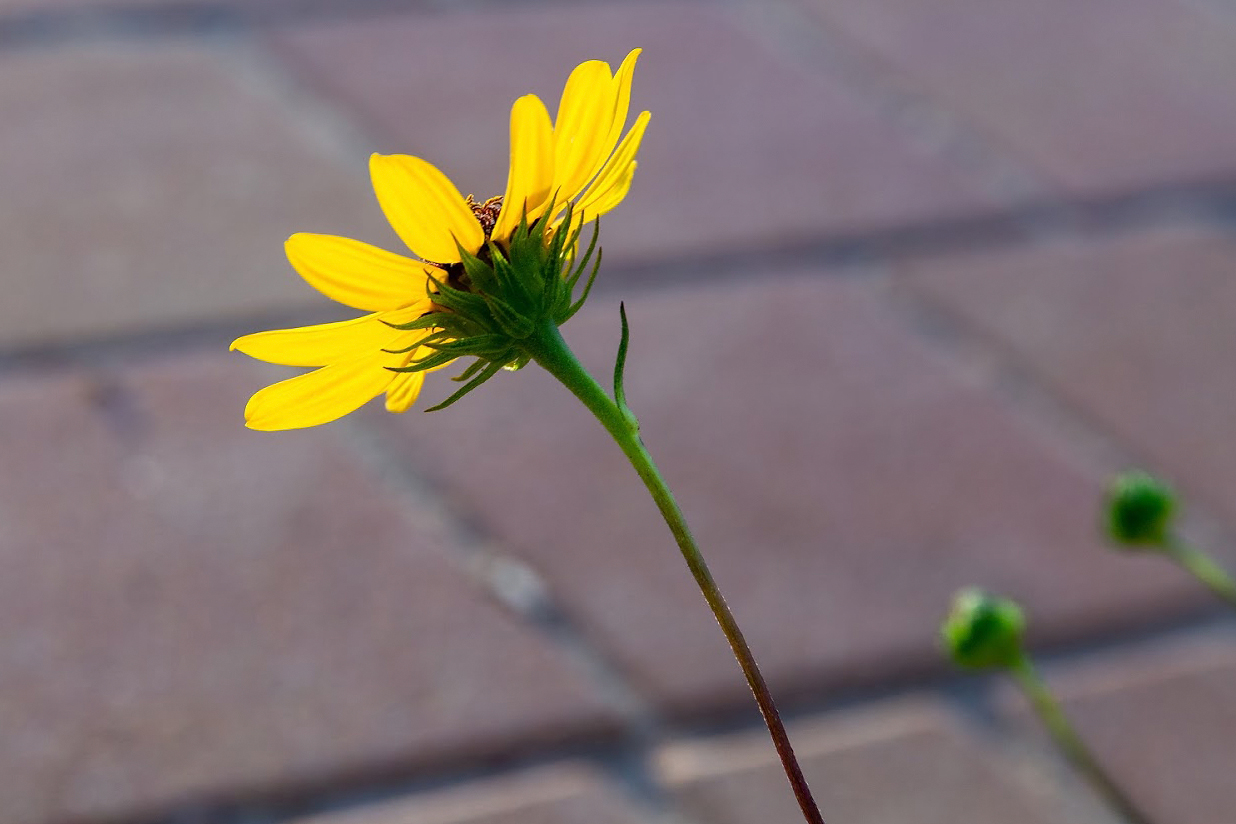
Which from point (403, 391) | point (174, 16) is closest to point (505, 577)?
point (403, 391)

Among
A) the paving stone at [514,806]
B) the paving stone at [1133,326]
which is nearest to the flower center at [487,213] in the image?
the paving stone at [514,806]

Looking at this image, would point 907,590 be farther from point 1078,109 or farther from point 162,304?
point 1078,109

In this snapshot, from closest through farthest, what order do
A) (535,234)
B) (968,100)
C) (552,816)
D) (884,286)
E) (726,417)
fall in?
(535,234), (552,816), (726,417), (884,286), (968,100)

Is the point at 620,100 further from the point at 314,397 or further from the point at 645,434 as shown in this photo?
the point at 645,434

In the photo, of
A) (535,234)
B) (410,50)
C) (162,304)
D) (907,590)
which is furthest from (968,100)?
(535,234)

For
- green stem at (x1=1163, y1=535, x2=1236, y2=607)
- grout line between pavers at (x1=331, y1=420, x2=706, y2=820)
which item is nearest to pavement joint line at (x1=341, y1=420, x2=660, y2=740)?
grout line between pavers at (x1=331, y1=420, x2=706, y2=820)

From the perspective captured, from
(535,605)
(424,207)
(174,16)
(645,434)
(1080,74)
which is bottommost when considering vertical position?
(424,207)
